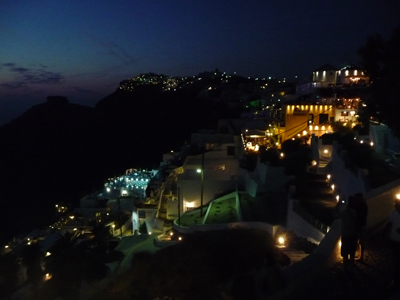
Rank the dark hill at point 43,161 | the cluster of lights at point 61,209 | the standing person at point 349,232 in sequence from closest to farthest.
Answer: the standing person at point 349,232, the cluster of lights at point 61,209, the dark hill at point 43,161

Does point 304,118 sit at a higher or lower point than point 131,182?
higher

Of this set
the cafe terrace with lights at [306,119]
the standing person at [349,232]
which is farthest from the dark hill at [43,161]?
the standing person at [349,232]

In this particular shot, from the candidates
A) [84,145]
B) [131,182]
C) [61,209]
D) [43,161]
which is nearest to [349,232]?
[131,182]

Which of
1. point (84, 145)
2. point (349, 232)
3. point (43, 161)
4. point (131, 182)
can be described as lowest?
point (43, 161)

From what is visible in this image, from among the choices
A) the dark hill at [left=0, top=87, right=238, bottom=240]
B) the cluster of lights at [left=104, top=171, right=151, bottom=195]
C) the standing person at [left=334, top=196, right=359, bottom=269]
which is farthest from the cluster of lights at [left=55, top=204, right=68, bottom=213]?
the standing person at [left=334, top=196, right=359, bottom=269]

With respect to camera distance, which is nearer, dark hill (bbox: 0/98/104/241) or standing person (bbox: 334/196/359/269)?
standing person (bbox: 334/196/359/269)

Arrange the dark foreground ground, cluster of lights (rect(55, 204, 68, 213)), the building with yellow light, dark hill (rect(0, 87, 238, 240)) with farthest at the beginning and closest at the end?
dark hill (rect(0, 87, 238, 240)) → cluster of lights (rect(55, 204, 68, 213)) → the building with yellow light → the dark foreground ground

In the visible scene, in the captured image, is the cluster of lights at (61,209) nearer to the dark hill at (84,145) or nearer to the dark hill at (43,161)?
the dark hill at (84,145)

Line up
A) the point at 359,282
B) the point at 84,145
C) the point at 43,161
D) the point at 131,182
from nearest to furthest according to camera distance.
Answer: the point at 359,282
the point at 131,182
the point at 43,161
the point at 84,145

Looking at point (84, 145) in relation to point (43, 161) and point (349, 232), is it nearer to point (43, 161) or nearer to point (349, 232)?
point (43, 161)

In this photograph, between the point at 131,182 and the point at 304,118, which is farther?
the point at 131,182

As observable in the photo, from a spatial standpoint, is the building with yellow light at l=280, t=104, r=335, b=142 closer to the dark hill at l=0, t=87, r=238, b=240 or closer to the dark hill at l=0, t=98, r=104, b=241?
the dark hill at l=0, t=87, r=238, b=240

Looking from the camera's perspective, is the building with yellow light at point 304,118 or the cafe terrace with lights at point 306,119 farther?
the building with yellow light at point 304,118
